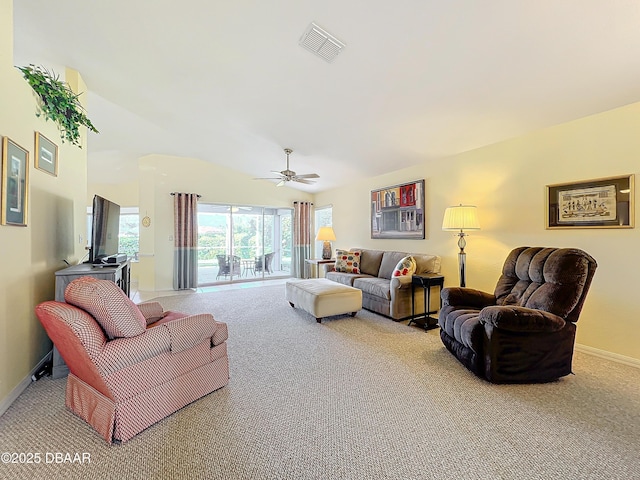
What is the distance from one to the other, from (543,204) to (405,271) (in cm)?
172

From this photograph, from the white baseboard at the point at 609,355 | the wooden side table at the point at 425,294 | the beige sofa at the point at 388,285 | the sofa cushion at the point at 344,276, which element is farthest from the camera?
the sofa cushion at the point at 344,276

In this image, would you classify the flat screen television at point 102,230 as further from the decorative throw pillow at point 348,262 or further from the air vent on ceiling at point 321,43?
the decorative throw pillow at point 348,262

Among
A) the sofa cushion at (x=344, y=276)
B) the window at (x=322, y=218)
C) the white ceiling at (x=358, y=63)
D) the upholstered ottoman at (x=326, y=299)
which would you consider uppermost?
the white ceiling at (x=358, y=63)

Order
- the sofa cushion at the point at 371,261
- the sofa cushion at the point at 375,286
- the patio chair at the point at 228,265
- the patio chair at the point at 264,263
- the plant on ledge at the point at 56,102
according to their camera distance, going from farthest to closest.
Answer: the patio chair at the point at 264,263, the patio chair at the point at 228,265, the sofa cushion at the point at 371,261, the sofa cushion at the point at 375,286, the plant on ledge at the point at 56,102

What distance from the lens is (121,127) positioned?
4.62m

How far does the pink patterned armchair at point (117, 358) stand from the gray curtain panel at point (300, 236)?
220 inches

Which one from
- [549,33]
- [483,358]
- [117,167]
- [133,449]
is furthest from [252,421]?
[117,167]

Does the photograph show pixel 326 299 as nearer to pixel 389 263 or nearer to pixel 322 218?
pixel 389 263

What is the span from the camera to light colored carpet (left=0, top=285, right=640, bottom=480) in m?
1.40

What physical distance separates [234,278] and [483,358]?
19.4 ft

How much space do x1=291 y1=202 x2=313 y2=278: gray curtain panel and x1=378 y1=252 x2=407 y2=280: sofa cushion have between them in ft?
9.91

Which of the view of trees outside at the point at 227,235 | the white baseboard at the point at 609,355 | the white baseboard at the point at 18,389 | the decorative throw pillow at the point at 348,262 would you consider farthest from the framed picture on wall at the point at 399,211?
the white baseboard at the point at 18,389

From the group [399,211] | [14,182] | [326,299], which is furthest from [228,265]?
[14,182]

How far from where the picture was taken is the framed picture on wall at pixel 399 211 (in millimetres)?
4582
